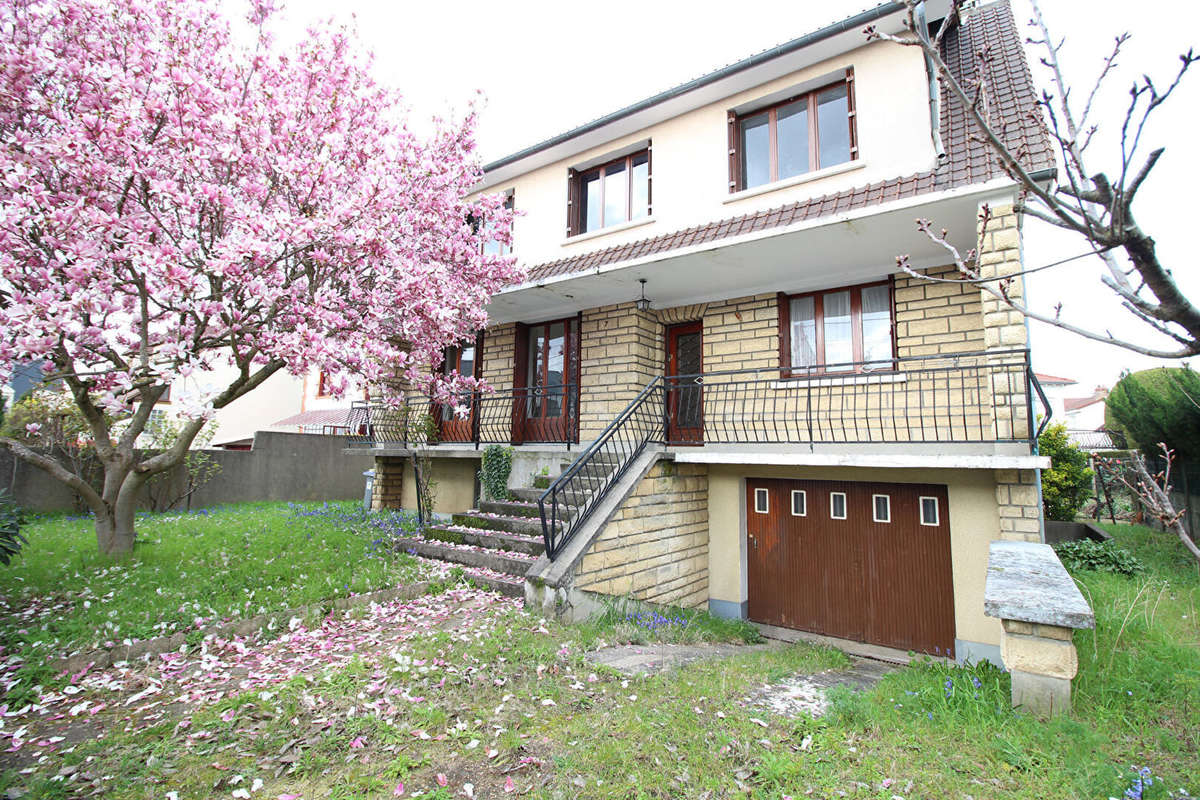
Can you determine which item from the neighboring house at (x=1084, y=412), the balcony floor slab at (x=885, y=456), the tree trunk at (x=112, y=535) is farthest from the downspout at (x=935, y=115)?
the neighboring house at (x=1084, y=412)

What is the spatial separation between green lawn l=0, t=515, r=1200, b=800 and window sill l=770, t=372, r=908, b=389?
2.95 m

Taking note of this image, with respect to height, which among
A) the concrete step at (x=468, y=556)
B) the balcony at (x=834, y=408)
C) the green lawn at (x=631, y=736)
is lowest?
the green lawn at (x=631, y=736)

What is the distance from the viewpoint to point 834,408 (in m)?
6.83

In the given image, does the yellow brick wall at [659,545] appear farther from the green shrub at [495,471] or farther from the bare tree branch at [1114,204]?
the bare tree branch at [1114,204]

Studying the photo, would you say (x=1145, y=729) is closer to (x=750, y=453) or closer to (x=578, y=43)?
(x=750, y=453)

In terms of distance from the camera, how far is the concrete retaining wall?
974cm

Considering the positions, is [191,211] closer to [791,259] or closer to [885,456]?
[791,259]

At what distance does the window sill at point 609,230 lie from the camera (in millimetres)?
8320

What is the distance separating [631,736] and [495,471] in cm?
555

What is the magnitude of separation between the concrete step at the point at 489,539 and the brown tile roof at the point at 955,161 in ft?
12.1

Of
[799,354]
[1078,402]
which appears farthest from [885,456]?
[1078,402]

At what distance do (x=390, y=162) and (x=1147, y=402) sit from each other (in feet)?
34.1

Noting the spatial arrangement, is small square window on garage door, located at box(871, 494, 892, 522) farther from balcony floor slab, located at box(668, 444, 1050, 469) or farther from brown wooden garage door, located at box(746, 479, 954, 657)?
balcony floor slab, located at box(668, 444, 1050, 469)

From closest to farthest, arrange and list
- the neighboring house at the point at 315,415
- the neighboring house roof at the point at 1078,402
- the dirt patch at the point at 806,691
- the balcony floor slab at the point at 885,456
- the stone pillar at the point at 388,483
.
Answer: the dirt patch at the point at 806,691 < the balcony floor slab at the point at 885,456 < the stone pillar at the point at 388,483 < the neighboring house at the point at 315,415 < the neighboring house roof at the point at 1078,402
